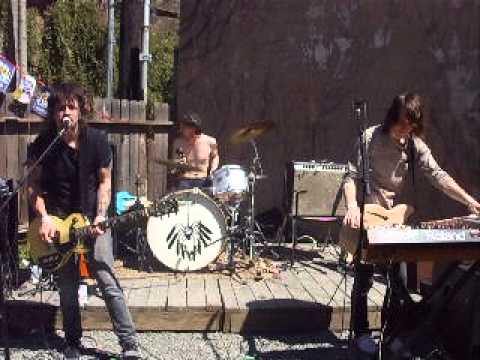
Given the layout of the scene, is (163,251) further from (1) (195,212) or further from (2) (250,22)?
(2) (250,22)

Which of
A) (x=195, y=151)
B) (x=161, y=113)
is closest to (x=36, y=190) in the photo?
(x=195, y=151)

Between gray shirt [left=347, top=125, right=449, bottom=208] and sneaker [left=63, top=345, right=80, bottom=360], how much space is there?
230cm

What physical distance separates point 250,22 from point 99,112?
218 centimetres

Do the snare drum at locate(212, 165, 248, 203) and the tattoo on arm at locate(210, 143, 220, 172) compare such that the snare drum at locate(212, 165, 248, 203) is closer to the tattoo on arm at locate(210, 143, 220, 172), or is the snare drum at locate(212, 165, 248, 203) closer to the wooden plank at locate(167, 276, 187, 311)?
the tattoo on arm at locate(210, 143, 220, 172)

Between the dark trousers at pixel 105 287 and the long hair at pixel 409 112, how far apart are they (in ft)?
7.02

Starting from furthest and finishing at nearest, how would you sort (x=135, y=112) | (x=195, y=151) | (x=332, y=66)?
(x=332, y=66), (x=135, y=112), (x=195, y=151)

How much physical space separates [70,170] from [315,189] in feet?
11.5

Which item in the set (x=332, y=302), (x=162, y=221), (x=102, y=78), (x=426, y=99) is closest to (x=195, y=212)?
(x=162, y=221)

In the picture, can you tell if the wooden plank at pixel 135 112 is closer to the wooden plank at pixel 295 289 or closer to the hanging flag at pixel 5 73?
the hanging flag at pixel 5 73

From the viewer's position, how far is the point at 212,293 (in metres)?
→ 6.33

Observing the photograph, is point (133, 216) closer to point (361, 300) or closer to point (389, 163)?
point (361, 300)

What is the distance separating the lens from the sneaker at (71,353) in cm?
508

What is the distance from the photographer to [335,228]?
8.95 m

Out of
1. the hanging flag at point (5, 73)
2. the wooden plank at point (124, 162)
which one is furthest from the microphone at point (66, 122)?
the wooden plank at point (124, 162)
